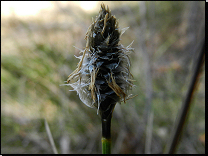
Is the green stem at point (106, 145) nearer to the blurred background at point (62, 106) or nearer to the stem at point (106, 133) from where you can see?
the stem at point (106, 133)

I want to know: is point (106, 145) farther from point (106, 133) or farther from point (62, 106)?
point (62, 106)

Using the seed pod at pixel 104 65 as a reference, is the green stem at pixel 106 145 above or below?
below

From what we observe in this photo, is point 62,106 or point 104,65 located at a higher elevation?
point 104,65

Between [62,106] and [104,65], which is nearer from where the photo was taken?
[104,65]

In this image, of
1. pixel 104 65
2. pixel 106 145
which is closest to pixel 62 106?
pixel 106 145

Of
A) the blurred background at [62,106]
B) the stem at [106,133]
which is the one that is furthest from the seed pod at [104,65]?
the blurred background at [62,106]

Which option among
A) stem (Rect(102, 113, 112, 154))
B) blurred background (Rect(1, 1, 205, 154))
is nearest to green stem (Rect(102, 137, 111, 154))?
stem (Rect(102, 113, 112, 154))

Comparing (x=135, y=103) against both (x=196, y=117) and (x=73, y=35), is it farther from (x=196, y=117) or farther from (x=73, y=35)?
(x=73, y=35)

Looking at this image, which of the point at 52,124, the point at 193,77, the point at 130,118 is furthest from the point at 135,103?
the point at 193,77
